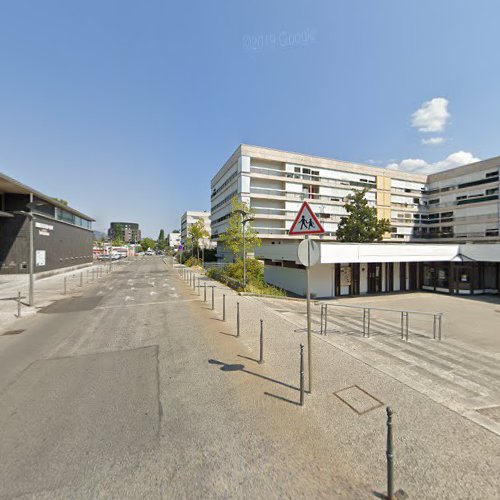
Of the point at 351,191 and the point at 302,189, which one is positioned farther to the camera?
the point at 351,191

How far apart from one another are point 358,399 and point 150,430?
350cm

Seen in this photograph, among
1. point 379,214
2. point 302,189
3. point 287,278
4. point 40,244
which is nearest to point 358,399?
point 287,278

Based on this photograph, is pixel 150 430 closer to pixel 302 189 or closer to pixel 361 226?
pixel 361 226

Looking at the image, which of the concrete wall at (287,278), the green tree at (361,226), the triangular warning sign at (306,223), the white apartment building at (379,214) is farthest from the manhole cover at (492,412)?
the green tree at (361,226)

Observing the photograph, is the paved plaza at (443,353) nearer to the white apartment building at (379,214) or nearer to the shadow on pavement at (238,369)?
the shadow on pavement at (238,369)

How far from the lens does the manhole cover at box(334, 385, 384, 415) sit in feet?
13.6

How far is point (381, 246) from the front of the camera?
1745 centimetres

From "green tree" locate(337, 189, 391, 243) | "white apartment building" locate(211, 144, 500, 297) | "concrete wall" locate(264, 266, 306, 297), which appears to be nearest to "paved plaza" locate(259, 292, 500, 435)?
"concrete wall" locate(264, 266, 306, 297)

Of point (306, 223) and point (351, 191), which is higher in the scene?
point (351, 191)

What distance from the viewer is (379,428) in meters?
3.66

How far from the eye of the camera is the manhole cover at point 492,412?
13.0ft

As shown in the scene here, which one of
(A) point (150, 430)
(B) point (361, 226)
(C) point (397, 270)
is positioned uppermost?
(B) point (361, 226)

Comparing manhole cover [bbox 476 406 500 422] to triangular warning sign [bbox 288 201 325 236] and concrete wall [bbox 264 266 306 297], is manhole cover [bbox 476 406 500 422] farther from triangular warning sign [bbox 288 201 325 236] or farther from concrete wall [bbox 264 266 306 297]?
concrete wall [bbox 264 266 306 297]

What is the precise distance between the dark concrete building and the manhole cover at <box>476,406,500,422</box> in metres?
25.2
